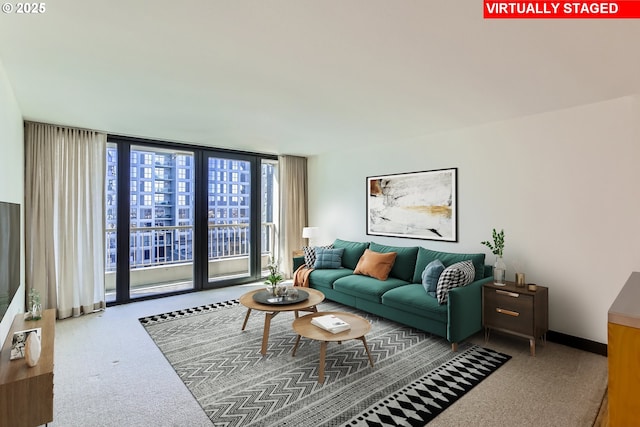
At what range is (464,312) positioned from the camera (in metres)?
3.10

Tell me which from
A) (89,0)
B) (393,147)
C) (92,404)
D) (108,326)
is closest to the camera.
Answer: (89,0)

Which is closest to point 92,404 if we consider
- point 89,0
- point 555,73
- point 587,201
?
point 89,0

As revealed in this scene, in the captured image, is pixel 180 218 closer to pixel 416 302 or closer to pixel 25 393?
pixel 25 393

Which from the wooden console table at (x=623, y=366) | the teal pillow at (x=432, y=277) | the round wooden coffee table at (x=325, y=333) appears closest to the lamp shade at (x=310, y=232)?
the teal pillow at (x=432, y=277)

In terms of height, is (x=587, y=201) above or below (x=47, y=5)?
below

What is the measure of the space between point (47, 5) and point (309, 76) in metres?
1.58

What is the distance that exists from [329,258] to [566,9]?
12.8ft

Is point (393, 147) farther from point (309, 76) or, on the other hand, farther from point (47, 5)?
point (47, 5)

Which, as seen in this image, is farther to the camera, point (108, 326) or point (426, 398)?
point (108, 326)

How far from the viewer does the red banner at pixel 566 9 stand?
1.65m

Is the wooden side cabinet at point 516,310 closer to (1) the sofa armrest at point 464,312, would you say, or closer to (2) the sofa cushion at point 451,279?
(1) the sofa armrest at point 464,312

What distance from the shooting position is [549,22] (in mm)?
1749

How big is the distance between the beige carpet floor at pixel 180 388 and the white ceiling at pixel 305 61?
2.25 meters

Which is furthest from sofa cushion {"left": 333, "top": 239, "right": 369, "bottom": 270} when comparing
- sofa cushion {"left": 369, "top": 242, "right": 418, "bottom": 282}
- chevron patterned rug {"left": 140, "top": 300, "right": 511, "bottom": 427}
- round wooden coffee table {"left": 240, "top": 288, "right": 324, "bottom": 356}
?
round wooden coffee table {"left": 240, "top": 288, "right": 324, "bottom": 356}
